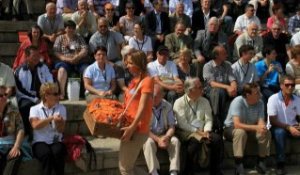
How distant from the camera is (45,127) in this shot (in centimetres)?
780

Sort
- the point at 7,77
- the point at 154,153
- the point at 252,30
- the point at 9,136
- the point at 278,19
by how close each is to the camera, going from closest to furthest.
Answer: the point at 9,136 < the point at 154,153 < the point at 7,77 < the point at 252,30 < the point at 278,19

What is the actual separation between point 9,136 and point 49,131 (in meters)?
0.46

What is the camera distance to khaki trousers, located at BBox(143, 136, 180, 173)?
8.07 metres

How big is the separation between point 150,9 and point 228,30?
1.54m

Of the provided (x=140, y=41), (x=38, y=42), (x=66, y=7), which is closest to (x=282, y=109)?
(x=140, y=41)

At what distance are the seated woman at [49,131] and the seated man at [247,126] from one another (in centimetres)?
234

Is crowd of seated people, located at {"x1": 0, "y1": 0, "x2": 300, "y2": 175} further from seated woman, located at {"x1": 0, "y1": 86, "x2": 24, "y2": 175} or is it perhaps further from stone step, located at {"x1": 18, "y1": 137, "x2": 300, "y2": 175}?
stone step, located at {"x1": 18, "y1": 137, "x2": 300, "y2": 175}

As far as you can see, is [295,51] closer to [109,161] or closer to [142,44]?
[142,44]

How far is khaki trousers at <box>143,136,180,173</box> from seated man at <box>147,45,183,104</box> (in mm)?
1388

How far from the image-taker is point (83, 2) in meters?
Result: 11.4

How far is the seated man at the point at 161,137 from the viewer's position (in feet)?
26.7

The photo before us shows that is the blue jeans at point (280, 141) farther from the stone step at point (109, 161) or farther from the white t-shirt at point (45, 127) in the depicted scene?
the white t-shirt at point (45, 127)

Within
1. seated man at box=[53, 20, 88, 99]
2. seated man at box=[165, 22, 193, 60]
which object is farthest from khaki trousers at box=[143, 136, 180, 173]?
seated man at box=[165, 22, 193, 60]

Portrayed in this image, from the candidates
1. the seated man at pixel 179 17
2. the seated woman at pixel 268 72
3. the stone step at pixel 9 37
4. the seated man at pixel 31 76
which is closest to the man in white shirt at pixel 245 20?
the seated man at pixel 179 17
